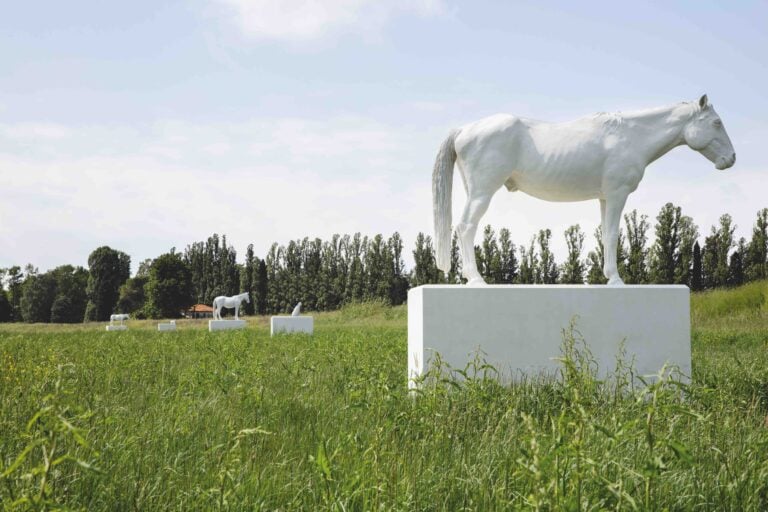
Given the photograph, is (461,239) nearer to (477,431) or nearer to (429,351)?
(429,351)

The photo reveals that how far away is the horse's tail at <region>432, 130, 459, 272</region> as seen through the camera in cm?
583

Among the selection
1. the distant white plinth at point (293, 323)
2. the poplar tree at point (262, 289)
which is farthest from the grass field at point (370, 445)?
the poplar tree at point (262, 289)

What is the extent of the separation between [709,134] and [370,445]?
16.3 ft

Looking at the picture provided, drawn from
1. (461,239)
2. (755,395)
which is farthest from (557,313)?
(755,395)

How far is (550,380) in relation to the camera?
493 centimetres

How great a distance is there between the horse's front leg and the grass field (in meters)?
0.98

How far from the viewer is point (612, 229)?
5.66 metres

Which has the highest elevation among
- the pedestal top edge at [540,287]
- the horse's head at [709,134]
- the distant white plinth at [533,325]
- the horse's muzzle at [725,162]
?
the horse's head at [709,134]

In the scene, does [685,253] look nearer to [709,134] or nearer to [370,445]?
[709,134]

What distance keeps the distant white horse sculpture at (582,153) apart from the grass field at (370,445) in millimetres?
1614

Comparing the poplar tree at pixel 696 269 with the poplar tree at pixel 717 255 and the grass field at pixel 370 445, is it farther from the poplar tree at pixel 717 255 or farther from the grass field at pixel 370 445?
the grass field at pixel 370 445

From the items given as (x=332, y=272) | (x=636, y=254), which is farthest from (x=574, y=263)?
(x=332, y=272)

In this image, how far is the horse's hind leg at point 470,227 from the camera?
553 cm

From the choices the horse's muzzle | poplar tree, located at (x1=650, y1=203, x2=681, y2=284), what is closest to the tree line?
poplar tree, located at (x1=650, y1=203, x2=681, y2=284)
